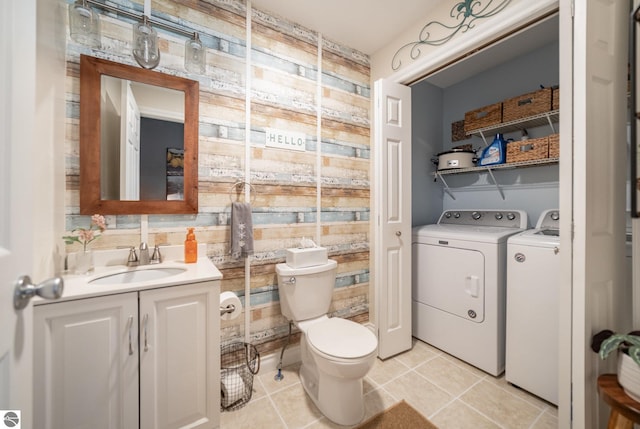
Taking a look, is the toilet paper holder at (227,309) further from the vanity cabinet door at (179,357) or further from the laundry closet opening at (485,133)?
the laundry closet opening at (485,133)

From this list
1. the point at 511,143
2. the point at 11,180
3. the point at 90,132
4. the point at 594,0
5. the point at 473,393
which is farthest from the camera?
the point at 511,143

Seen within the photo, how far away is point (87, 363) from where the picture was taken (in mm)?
1061

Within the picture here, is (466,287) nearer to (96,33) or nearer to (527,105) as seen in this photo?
(527,105)

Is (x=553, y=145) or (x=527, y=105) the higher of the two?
(x=527, y=105)

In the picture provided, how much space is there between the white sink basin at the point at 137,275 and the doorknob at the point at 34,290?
811 millimetres

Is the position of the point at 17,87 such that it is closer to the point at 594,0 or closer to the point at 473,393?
the point at 594,0

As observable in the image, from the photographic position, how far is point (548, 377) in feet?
5.17

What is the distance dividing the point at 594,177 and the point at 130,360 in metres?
2.15

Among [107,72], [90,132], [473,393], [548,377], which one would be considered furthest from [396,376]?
[107,72]

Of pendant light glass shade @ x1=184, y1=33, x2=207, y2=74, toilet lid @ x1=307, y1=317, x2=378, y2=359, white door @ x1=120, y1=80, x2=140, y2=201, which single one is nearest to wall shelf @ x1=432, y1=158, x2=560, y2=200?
toilet lid @ x1=307, y1=317, x2=378, y2=359

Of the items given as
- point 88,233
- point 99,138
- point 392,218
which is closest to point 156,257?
point 88,233

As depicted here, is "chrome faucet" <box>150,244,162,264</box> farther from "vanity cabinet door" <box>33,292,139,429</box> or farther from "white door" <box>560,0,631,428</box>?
"white door" <box>560,0,631,428</box>

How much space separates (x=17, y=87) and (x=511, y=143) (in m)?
2.76

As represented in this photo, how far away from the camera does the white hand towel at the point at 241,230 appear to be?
166cm
